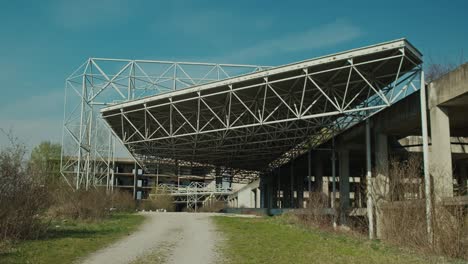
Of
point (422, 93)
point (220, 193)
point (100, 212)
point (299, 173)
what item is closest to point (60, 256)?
point (100, 212)

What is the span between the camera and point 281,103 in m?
33.4

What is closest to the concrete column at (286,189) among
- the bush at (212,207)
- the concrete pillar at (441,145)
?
the bush at (212,207)

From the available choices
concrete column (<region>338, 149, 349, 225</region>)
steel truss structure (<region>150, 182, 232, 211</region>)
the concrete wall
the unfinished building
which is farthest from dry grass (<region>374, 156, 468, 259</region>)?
steel truss structure (<region>150, 182, 232, 211</region>)

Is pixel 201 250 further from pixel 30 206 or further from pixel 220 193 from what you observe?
pixel 220 193

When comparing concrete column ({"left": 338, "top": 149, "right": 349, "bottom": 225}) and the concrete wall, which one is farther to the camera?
the concrete wall

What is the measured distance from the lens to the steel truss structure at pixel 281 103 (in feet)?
89.6

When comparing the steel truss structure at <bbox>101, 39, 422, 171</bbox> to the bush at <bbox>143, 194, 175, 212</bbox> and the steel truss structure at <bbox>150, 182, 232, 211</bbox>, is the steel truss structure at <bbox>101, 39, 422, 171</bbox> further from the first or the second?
the steel truss structure at <bbox>150, 182, 232, 211</bbox>

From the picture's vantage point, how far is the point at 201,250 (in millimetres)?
14641

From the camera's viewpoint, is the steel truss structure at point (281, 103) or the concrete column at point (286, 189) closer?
the steel truss structure at point (281, 103)

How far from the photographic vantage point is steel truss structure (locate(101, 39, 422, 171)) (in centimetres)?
2731

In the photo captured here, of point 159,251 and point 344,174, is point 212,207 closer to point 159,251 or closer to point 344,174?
point 344,174

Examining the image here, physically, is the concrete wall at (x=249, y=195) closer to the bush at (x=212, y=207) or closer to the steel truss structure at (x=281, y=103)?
the bush at (x=212, y=207)

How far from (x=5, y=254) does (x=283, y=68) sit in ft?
64.2

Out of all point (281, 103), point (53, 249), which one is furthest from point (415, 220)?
point (281, 103)
